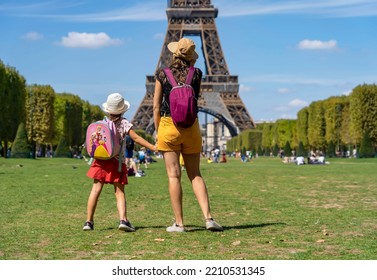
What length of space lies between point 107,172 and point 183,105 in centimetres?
123

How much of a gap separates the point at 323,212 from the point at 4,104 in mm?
36831

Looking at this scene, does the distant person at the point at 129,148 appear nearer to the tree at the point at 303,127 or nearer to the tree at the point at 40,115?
the tree at the point at 40,115

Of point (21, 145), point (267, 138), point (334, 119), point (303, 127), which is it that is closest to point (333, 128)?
point (334, 119)

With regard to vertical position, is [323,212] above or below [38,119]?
below

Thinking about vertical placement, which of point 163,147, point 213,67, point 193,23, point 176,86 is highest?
point 193,23

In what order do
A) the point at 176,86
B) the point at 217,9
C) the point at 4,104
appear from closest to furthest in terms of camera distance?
the point at 176,86 → the point at 4,104 → the point at 217,9

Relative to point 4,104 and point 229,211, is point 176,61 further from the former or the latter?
point 4,104

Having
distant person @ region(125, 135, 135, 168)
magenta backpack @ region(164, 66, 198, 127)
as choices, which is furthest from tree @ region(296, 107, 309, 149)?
magenta backpack @ region(164, 66, 198, 127)

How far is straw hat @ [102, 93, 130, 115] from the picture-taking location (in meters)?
7.29

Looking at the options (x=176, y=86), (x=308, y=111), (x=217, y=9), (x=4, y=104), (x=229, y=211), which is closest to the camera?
(x=176, y=86)

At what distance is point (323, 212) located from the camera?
9211 mm

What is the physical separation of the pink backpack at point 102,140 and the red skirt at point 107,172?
15 cm

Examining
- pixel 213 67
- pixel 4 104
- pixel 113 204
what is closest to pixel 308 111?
pixel 213 67

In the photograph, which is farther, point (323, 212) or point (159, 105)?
point (323, 212)
